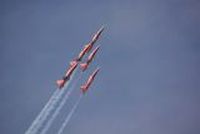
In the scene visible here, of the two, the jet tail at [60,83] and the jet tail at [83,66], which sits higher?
the jet tail at [83,66]

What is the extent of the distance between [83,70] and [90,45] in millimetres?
6005

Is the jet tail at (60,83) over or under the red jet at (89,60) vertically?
under

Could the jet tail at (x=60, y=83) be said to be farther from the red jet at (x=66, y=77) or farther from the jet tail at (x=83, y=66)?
the jet tail at (x=83, y=66)

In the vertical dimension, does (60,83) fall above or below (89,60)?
below

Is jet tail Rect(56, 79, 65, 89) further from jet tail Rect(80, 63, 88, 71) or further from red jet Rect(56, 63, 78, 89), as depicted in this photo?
jet tail Rect(80, 63, 88, 71)

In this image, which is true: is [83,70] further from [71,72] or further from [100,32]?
[100,32]

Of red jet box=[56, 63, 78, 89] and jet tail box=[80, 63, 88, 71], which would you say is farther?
jet tail box=[80, 63, 88, 71]

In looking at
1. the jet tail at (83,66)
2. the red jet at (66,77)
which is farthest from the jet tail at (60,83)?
the jet tail at (83,66)

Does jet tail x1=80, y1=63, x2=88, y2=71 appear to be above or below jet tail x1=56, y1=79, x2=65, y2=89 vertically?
above

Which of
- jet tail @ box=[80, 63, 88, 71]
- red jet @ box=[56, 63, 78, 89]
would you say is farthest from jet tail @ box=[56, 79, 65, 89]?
jet tail @ box=[80, 63, 88, 71]

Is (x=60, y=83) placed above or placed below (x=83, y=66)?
below

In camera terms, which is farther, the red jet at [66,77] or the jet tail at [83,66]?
the jet tail at [83,66]

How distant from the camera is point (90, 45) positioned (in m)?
88.6

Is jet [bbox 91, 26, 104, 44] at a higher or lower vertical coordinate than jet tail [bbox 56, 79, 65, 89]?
higher
